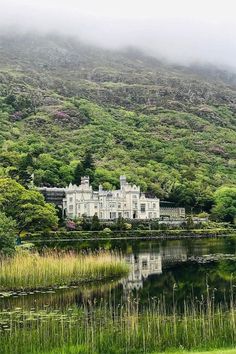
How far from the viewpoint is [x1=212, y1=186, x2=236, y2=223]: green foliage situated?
11181cm

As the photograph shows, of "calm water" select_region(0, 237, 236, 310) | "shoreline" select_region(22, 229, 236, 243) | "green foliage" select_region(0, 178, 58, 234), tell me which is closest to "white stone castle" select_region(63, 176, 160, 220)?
"shoreline" select_region(22, 229, 236, 243)

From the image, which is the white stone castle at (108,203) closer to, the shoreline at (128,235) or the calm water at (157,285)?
the shoreline at (128,235)

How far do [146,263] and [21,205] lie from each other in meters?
25.5

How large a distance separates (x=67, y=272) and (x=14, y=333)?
1233 centimetres

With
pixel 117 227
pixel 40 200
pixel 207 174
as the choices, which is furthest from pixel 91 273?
pixel 207 174

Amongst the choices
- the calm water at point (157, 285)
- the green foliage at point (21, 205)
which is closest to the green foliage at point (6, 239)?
the calm water at point (157, 285)

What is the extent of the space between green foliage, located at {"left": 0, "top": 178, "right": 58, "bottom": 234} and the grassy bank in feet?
106

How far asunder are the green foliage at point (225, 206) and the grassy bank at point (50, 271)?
261 feet

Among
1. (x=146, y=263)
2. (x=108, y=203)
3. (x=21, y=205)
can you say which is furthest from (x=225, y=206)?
(x=146, y=263)

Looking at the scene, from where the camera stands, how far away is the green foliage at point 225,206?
11181cm

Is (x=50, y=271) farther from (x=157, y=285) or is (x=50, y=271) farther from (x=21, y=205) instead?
(x=21, y=205)

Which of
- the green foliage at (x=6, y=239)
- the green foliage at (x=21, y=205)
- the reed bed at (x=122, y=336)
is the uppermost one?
the green foliage at (x=21, y=205)

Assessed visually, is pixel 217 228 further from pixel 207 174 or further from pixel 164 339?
pixel 164 339

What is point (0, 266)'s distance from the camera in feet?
95.8
